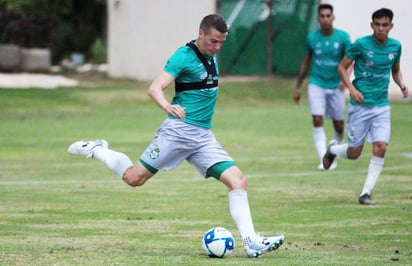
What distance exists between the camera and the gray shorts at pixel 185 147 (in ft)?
35.0

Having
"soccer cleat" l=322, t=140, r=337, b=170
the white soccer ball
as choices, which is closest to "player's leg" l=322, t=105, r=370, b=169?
"soccer cleat" l=322, t=140, r=337, b=170

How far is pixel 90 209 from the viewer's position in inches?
542

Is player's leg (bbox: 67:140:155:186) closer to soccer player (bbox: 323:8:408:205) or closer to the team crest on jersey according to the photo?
the team crest on jersey

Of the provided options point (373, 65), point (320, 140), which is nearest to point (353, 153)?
point (373, 65)

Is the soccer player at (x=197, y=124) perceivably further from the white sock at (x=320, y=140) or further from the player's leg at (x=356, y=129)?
the white sock at (x=320, y=140)

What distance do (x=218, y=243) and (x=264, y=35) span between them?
2724cm

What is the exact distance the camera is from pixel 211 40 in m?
10.4

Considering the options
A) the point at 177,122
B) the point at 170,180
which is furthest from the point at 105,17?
the point at 177,122

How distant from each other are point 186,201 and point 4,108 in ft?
54.4

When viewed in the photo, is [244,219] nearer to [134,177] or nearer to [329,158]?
[134,177]

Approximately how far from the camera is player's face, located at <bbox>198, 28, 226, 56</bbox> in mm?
10383

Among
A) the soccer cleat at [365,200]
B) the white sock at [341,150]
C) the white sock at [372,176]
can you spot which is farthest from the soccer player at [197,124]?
the white sock at [341,150]

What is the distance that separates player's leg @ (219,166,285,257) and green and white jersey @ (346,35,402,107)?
468cm

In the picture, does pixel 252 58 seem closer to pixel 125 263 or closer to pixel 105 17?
pixel 105 17
